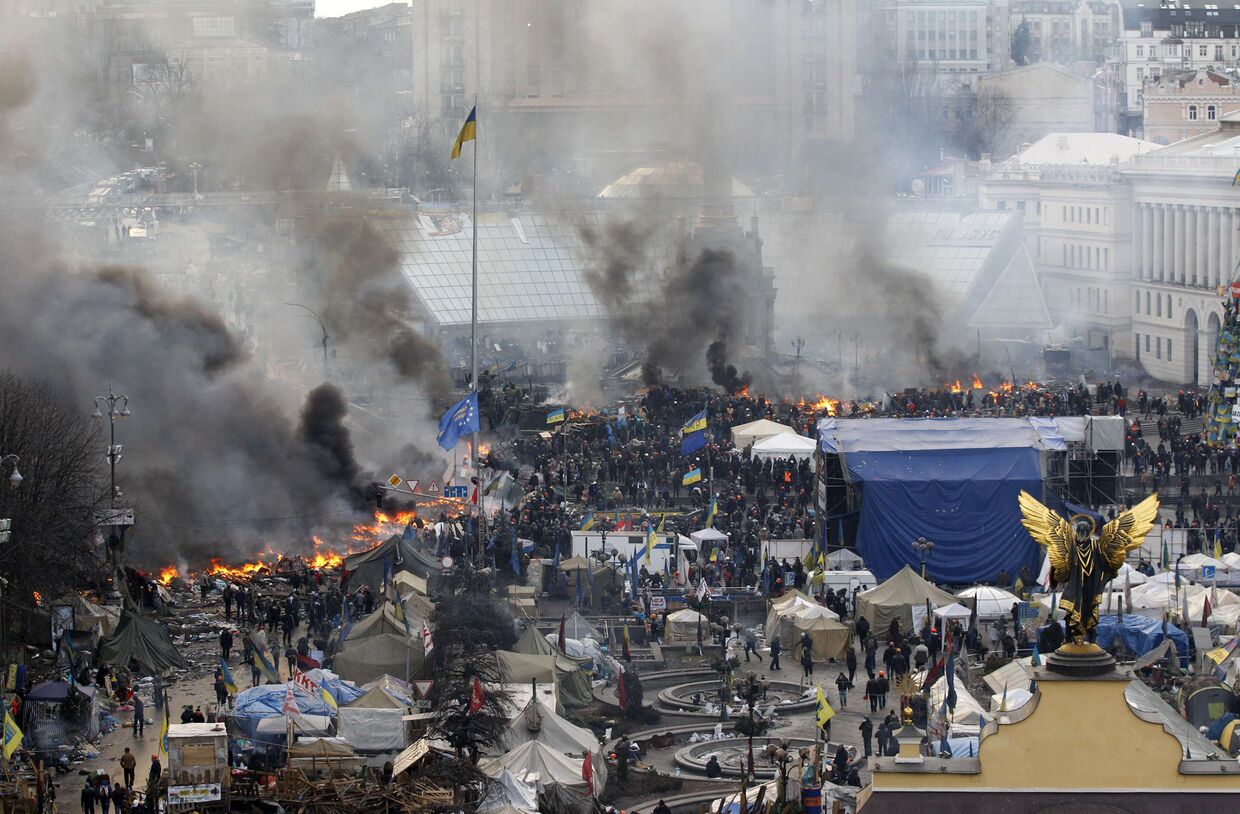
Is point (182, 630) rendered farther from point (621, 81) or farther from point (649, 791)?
point (621, 81)

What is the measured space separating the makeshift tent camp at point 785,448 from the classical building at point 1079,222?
29.2 metres

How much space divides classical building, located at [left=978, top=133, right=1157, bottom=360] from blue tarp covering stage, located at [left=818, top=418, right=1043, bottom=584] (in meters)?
37.4

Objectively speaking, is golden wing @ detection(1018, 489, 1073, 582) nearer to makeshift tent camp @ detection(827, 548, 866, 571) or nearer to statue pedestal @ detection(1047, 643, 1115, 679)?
statue pedestal @ detection(1047, 643, 1115, 679)

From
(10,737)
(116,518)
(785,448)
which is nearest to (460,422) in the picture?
(785,448)

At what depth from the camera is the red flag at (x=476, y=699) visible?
29.2 m

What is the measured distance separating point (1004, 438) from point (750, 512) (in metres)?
5.91

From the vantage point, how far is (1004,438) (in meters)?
44.5

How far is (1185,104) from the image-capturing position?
362ft

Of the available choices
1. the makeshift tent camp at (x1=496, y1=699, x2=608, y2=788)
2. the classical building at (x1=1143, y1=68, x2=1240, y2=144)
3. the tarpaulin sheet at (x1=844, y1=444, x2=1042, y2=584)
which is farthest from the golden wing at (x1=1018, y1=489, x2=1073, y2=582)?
the classical building at (x1=1143, y1=68, x2=1240, y2=144)

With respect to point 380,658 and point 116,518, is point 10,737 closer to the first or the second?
point 380,658

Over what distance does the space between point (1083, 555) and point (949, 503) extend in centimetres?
2559

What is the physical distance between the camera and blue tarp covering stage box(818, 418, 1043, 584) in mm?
43188

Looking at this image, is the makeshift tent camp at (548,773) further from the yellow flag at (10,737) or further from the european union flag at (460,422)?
the european union flag at (460,422)

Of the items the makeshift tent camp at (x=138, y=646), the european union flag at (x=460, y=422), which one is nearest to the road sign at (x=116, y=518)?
the makeshift tent camp at (x=138, y=646)
